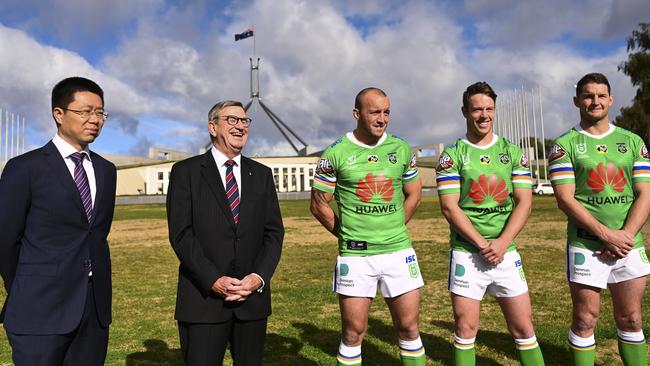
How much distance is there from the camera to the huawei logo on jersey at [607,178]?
3826 mm

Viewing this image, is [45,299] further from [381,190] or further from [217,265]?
[381,190]

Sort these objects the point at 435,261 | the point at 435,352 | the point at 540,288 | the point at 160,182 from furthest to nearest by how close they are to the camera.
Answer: the point at 160,182 → the point at 435,261 → the point at 540,288 → the point at 435,352

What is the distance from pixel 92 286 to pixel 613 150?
4036 mm

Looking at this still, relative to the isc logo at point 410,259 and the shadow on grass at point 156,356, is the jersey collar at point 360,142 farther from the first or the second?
the shadow on grass at point 156,356

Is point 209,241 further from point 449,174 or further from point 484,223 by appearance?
point 484,223

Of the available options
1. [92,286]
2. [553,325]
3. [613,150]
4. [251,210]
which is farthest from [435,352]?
[92,286]

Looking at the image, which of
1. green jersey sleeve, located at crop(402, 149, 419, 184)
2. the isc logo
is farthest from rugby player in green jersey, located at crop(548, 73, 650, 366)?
the isc logo

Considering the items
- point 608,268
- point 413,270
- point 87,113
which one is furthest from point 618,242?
point 87,113

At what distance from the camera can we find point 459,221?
3707 mm

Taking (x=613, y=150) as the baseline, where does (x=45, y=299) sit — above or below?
below

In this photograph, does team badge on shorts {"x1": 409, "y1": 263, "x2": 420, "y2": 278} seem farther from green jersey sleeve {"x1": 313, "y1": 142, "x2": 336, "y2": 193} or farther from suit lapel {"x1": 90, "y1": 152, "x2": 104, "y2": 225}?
suit lapel {"x1": 90, "y1": 152, "x2": 104, "y2": 225}

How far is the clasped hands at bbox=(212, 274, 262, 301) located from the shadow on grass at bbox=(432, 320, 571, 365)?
3012mm

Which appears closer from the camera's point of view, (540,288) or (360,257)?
(360,257)

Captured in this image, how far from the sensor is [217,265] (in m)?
3.14
